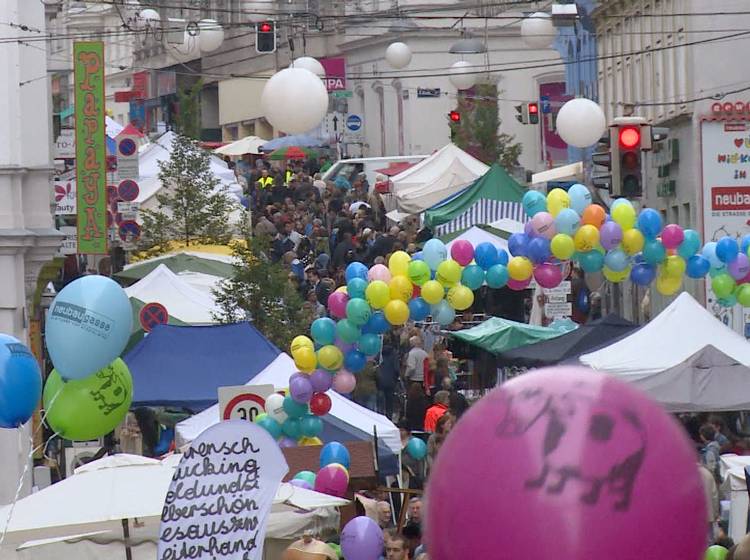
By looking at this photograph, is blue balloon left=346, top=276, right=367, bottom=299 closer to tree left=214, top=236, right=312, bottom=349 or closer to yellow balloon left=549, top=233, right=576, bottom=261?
yellow balloon left=549, top=233, right=576, bottom=261

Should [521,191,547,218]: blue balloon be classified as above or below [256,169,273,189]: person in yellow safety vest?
above

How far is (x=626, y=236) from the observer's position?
59.9 feet

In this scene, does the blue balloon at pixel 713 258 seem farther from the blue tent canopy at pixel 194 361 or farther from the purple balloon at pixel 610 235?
the blue tent canopy at pixel 194 361

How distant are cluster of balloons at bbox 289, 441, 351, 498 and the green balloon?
5.26ft

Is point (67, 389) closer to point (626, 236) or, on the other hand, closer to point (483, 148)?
point (626, 236)

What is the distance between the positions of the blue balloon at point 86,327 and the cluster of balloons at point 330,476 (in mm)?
1808

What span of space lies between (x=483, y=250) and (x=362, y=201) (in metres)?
25.5

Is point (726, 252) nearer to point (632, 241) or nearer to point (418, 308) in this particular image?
point (632, 241)

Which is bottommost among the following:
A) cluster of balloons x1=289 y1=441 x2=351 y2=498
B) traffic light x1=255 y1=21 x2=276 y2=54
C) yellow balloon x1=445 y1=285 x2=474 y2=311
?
cluster of balloons x1=289 y1=441 x2=351 y2=498

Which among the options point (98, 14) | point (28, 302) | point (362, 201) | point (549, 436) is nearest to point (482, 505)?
point (549, 436)

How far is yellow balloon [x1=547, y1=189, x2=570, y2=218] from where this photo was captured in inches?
723

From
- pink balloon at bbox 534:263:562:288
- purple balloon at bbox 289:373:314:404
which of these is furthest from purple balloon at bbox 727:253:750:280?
purple balloon at bbox 289:373:314:404

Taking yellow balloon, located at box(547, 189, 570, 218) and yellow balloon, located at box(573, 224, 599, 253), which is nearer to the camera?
yellow balloon, located at box(573, 224, 599, 253)

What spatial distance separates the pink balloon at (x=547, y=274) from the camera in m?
18.5
